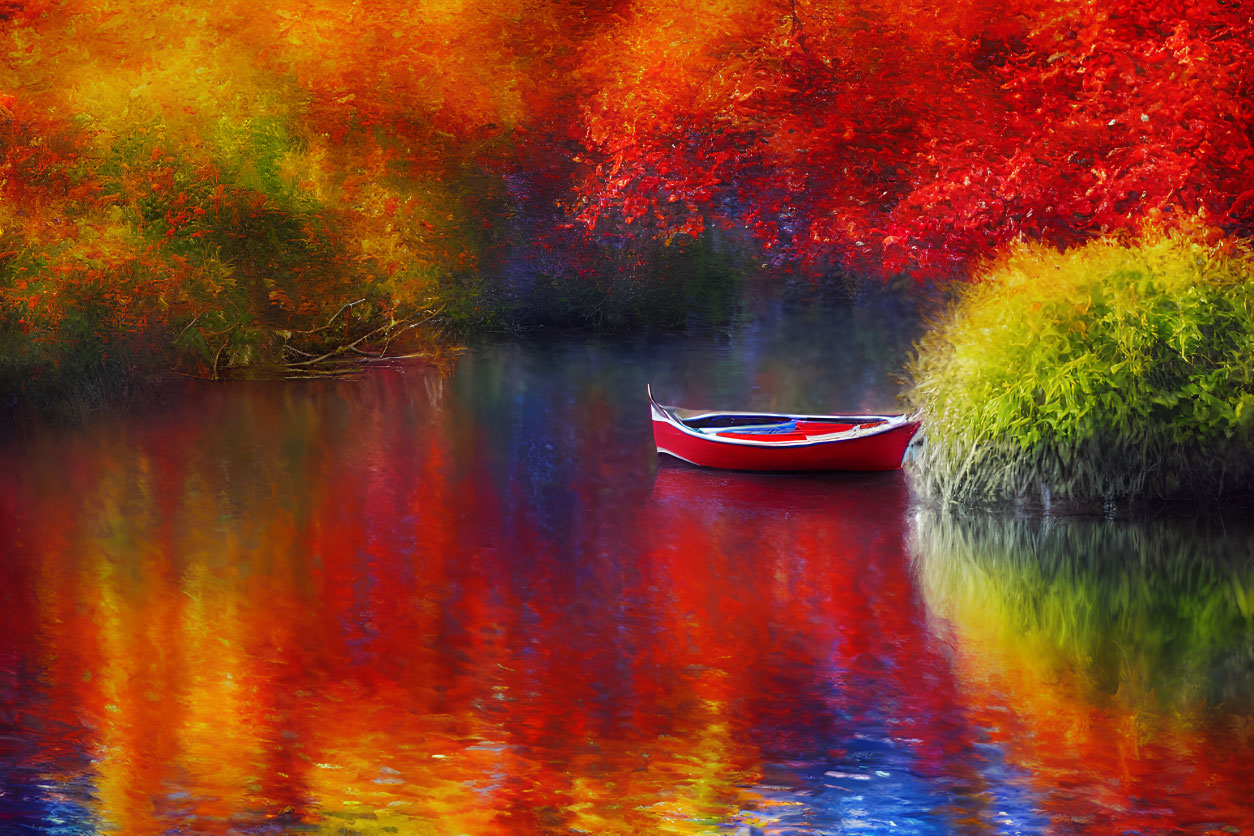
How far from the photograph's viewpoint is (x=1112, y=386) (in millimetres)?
11891

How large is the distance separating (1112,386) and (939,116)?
20.2ft

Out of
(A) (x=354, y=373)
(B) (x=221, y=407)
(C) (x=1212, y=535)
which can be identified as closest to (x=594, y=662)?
(C) (x=1212, y=535)

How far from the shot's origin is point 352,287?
23391 mm

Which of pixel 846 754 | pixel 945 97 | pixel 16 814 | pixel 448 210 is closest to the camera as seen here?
pixel 16 814

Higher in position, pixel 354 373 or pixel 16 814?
pixel 354 373

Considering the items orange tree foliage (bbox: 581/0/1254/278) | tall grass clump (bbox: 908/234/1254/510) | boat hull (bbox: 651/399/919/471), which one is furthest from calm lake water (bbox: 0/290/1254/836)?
orange tree foliage (bbox: 581/0/1254/278)

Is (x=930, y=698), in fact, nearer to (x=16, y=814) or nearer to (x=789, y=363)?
(x=16, y=814)

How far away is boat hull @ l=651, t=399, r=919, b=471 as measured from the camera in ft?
47.1

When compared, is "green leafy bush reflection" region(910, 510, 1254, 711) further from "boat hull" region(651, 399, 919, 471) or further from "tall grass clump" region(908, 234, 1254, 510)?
"boat hull" region(651, 399, 919, 471)

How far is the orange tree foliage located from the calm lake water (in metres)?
3.56

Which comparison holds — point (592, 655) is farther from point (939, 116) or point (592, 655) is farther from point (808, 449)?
point (939, 116)

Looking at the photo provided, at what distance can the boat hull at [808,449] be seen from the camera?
1436cm

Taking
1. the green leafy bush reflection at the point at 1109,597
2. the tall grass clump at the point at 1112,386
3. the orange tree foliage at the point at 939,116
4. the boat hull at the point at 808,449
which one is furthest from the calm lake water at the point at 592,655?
the orange tree foliage at the point at 939,116

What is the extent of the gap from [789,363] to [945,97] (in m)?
9.59
